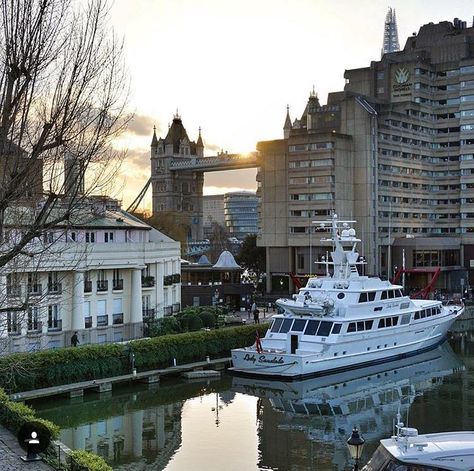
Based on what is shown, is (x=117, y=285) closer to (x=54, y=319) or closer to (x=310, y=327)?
(x=54, y=319)

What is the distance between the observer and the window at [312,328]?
44.2m

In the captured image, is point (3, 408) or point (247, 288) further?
point (247, 288)

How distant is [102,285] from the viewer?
47219 millimetres

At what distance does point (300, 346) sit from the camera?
43.8 meters

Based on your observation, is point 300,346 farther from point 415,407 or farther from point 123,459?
point 123,459

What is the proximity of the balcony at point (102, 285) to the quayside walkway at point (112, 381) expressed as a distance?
25.9ft

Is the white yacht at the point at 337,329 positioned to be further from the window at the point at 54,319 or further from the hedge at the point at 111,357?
the window at the point at 54,319

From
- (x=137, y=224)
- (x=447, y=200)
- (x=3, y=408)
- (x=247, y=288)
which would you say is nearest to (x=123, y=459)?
(x=3, y=408)

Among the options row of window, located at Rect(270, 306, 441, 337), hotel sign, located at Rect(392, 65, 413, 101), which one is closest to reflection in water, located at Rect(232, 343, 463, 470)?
row of window, located at Rect(270, 306, 441, 337)

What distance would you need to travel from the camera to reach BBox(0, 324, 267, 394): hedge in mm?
35500

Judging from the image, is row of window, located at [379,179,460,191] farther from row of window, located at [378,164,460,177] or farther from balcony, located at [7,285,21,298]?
balcony, located at [7,285,21,298]

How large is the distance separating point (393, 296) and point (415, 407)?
1407cm

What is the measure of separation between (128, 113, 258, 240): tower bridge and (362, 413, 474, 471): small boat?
473 ft

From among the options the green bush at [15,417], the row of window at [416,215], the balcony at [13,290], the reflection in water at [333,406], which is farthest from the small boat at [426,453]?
the row of window at [416,215]
